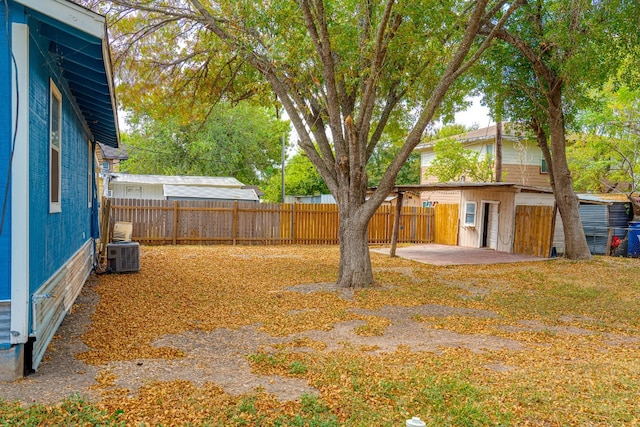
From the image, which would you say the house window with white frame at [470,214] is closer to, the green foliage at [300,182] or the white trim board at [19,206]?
the white trim board at [19,206]

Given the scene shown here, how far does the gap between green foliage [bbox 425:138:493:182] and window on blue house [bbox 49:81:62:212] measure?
1972 centimetres

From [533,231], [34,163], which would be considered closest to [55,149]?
[34,163]

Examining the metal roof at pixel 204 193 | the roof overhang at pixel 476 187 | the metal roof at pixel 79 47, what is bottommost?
the metal roof at pixel 204 193

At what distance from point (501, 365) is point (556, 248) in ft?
46.0

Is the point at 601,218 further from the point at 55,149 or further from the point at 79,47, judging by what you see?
the point at 79,47

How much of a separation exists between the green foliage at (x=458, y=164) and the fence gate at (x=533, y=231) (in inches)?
232

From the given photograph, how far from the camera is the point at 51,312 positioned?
504 cm

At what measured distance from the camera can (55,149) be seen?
5.74 meters

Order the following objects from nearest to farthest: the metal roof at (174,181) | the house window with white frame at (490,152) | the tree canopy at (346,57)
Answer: the tree canopy at (346,57)
the house window with white frame at (490,152)
the metal roof at (174,181)

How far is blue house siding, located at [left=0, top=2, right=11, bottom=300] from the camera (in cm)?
397

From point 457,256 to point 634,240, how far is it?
6.70 meters

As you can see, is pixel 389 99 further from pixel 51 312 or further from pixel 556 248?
pixel 556 248

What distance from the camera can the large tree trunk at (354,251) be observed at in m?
9.32

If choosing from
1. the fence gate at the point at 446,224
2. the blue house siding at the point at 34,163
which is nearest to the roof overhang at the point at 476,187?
the fence gate at the point at 446,224
